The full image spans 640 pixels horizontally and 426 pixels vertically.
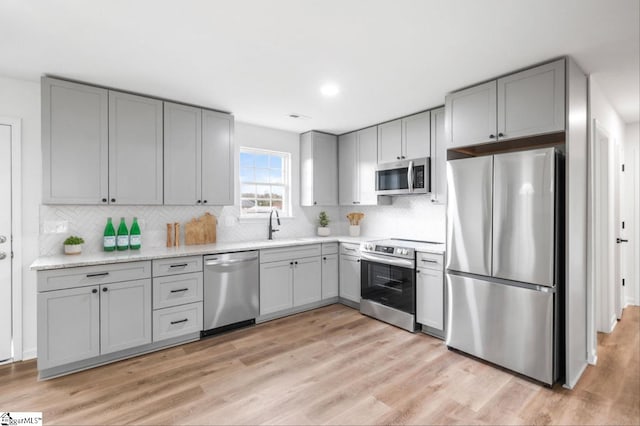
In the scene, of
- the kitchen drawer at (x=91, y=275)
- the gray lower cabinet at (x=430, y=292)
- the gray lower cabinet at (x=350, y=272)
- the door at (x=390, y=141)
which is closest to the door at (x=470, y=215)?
the gray lower cabinet at (x=430, y=292)

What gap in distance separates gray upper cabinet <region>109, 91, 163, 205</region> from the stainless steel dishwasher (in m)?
0.94

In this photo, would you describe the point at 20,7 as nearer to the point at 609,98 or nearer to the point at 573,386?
the point at 573,386

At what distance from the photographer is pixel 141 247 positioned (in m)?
3.54

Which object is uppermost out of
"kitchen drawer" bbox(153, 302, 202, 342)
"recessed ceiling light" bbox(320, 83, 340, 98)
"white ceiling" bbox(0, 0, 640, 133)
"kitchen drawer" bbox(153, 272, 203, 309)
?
"recessed ceiling light" bbox(320, 83, 340, 98)

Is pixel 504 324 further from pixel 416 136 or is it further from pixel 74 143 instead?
pixel 74 143

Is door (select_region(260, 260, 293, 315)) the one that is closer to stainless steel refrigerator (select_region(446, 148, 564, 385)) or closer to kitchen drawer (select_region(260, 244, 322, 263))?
kitchen drawer (select_region(260, 244, 322, 263))

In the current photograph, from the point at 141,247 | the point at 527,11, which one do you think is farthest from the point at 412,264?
the point at 141,247

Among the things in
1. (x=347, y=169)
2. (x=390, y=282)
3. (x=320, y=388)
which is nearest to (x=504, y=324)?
(x=390, y=282)

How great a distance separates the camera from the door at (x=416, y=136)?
3.79m

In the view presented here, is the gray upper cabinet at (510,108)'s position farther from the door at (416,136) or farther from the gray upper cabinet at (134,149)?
the gray upper cabinet at (134,149)

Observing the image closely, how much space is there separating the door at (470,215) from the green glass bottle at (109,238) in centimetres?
336

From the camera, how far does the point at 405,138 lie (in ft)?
13.3

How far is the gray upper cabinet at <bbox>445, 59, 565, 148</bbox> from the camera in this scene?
98.7 inches

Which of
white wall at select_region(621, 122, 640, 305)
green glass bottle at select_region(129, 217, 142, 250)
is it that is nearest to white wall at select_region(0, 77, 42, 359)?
green glass bottle at select_region(129, 217, 142, 250)
